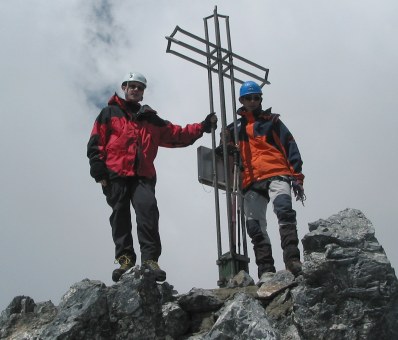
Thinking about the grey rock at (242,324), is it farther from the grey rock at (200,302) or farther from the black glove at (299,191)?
the black glove at (299,191)

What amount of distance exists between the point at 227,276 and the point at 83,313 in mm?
2700

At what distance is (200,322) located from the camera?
638 cm

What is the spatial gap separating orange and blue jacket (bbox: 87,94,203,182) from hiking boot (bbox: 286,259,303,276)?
2098 mm

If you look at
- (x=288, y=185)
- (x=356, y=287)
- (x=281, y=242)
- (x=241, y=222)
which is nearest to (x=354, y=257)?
(x=356, y=287)

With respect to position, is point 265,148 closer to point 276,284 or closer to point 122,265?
point 276,284

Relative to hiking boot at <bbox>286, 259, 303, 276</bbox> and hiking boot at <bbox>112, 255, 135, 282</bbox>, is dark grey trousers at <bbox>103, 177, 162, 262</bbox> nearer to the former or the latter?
hiking boot at <bbox>112, 255, 135, 282</bbox>

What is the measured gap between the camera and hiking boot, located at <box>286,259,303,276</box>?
21.7 feet

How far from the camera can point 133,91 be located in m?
8.22

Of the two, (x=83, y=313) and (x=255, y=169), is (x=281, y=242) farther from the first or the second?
(x=83, y=313)

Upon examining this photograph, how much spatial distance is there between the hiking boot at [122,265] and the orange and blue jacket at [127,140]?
41.6 inches

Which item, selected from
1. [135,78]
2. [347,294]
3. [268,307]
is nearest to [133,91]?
[135,78]

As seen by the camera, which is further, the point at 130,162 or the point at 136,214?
the point at 130,162

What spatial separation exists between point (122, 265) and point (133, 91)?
8.08 feet

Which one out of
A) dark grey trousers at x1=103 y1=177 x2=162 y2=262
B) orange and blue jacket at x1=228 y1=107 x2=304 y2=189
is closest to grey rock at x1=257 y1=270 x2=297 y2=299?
dark grey trousers at x1=103 y1=177 x2=162 y2=262
